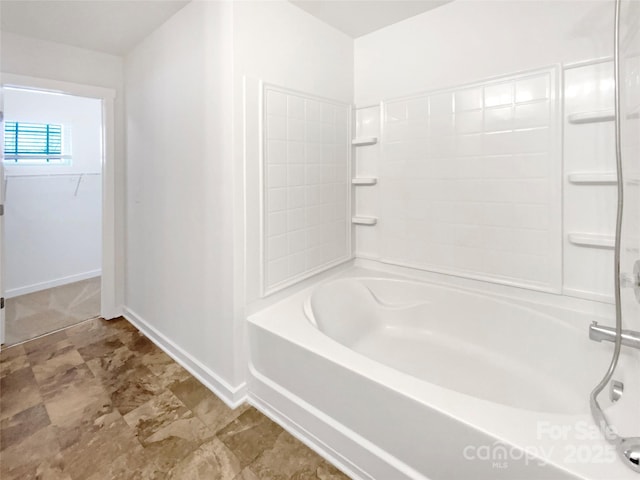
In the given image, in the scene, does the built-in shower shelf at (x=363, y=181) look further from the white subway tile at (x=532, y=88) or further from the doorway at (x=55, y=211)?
the doorway at (x=55, y=211)

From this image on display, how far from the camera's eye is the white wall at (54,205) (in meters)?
3.42

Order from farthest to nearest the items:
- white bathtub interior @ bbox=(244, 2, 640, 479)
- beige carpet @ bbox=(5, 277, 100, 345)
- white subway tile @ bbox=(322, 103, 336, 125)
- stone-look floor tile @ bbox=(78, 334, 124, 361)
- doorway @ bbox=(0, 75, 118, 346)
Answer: doorway @ bbox=(0, 75, 118, 346) → beige carpet @ bbox=(5, 277, 100, 345) → stone-look floor tile @ bbox=(78, 334, 124, 361) → white subway tile @ bbox=(322, 103, 336, 125) → white bathtub interior @ bbox=(244, 2, 640, 479)

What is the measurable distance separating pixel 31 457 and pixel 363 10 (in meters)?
2.93

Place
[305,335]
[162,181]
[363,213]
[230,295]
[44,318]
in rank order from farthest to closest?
[44,318] → [363,213] → [162,181] → [230,295] → [305,335]

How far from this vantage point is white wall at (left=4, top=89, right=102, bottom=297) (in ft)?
11.2

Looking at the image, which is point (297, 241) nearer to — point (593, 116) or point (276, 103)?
point (276, 103)

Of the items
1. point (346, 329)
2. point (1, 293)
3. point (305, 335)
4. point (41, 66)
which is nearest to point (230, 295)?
point (305, 335)

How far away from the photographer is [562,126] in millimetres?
1656

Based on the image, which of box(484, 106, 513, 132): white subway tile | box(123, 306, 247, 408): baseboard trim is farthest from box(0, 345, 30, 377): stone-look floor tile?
box(484, 106, 513, 132): white subway tile

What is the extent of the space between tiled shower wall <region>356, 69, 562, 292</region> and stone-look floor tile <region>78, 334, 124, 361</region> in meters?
2.08

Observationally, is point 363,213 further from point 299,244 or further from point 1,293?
point 1,293

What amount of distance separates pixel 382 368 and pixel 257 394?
837 millimetres

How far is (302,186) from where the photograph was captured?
208 centimetres

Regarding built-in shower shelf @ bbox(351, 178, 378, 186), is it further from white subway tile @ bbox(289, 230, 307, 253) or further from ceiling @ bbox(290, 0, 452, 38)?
ceiling @ bbox(290, 0, 452, 38)
